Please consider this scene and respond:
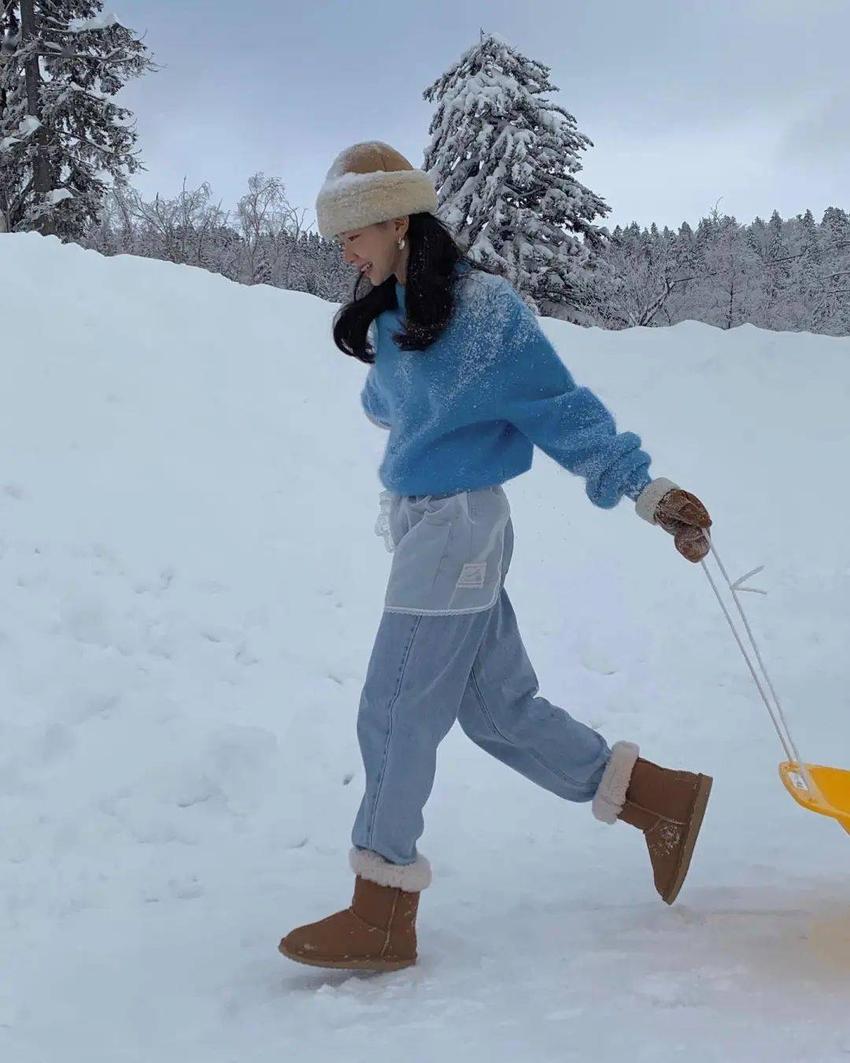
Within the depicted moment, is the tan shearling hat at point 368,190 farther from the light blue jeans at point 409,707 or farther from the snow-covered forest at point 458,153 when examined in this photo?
the snow-covered forest at point 458,153

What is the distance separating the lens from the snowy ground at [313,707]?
1885 mm

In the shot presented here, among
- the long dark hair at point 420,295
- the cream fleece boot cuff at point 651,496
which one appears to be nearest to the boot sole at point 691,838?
the cream fleece boot cuff at point 651,496

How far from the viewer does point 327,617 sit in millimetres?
4664

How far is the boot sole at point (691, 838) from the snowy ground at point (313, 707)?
0.15 feet

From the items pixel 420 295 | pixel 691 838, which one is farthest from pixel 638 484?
pixel 691 838

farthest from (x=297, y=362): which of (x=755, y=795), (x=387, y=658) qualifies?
(x=387, y=658)

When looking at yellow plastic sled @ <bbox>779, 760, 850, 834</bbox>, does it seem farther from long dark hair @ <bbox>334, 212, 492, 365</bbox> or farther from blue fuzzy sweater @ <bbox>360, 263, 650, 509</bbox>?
long dark hair @ <bbox>334, 212, 492, 365</bbox>

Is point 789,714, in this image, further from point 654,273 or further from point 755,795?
point 654,273

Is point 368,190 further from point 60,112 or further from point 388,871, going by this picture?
point 60,112

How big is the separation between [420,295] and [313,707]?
218 centimetres

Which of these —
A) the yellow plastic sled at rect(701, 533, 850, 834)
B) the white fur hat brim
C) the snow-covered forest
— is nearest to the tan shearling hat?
the white fur hat brim

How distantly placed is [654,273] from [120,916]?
1030 inches

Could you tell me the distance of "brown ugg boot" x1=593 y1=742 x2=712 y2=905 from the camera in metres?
2.30

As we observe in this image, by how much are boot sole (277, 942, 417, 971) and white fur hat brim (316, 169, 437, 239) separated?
1.56 metres
